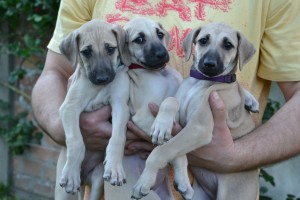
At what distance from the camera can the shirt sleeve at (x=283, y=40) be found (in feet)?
9.52

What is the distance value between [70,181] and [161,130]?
475mm

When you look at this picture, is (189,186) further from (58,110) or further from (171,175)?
(58,110)

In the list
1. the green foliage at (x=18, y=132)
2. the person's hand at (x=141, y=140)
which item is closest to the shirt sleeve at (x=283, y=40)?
the person's hand at (x=141, y=140)

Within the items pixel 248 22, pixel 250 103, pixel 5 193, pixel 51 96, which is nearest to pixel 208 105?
pixel 250 103

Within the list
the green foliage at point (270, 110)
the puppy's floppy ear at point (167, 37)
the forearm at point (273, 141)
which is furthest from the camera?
the green foliage at point (270, 110)

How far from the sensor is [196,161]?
281cm

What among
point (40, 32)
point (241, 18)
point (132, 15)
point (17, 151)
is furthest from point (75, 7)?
point (17, 151)

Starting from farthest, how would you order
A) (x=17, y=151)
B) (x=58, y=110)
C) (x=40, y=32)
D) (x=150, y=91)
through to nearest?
(x=17, y=151)
(x=40, y=32)
(x=58, y=110)
(x=150, y=91)

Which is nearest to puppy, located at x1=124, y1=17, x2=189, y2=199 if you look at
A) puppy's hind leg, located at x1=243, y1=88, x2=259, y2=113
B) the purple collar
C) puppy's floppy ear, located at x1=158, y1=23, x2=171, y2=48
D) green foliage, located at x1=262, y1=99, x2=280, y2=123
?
puppy's floppy ear, located at x1=158, y1=23, x2=171, y2=48

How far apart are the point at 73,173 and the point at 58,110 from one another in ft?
1.48

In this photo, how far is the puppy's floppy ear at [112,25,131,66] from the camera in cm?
289

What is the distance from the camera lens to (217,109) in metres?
2.72

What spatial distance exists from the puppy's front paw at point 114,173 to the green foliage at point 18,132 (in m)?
2.80

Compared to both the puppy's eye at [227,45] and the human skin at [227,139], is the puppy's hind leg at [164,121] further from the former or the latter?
the puppy's eye at [227,45]
